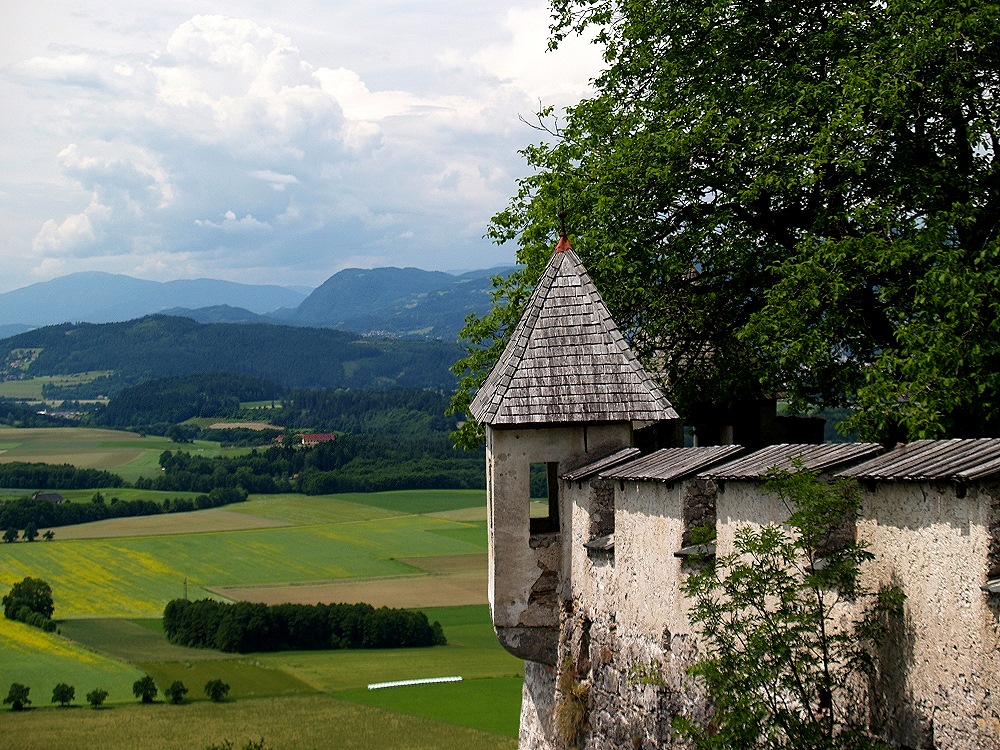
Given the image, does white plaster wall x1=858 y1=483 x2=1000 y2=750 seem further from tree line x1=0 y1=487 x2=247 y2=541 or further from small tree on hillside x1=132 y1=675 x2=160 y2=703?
tree line x1=0 y1=487 x2=247 y2=541

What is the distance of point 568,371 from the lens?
579 inches

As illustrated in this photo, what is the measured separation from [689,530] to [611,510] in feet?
7.48

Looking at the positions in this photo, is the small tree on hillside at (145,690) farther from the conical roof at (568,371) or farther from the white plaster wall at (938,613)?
the white plaster wall at (938,613)

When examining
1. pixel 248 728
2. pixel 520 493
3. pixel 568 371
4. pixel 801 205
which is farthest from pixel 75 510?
pixel 568 371

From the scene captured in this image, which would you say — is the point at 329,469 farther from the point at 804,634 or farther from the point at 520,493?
the point at 804,634

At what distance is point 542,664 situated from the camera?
15719 mm

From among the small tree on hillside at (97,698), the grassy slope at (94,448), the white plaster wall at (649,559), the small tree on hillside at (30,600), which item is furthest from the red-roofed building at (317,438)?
the white plaster wall at (649,559)

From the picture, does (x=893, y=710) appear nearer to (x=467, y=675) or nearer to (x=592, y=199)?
(x=592, y=199)

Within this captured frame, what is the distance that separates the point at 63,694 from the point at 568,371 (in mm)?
50452

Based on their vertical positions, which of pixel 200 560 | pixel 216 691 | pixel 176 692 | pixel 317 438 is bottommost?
pixel 216 691

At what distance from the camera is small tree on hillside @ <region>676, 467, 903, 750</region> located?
9.12 meters

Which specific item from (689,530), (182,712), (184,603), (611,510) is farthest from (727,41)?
(184,603)

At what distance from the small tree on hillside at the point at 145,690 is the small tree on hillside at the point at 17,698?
459 centimetres

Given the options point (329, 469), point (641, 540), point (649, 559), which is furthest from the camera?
point (329, 469)
